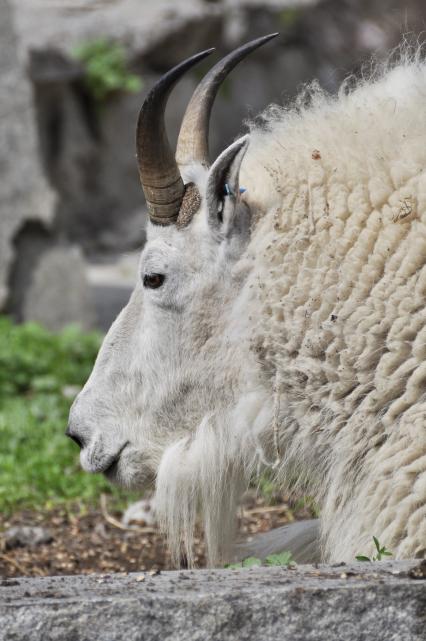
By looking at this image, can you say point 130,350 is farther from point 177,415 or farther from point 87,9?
point 87,9

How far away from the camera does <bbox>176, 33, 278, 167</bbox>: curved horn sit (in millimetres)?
3705

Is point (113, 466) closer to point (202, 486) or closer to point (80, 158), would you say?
point (202, 486)

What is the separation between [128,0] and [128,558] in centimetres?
914

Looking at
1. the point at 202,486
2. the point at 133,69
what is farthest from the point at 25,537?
the point at 133,69

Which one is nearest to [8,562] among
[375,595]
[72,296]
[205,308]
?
[205,308]

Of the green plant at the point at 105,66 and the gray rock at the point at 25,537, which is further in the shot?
the green plant at the point at 105,66

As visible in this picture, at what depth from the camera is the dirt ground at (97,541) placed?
14.7 ft

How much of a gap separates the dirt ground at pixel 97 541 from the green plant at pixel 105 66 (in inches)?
292

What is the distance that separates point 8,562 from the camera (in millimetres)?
4477

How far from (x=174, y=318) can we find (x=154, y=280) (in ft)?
0.46

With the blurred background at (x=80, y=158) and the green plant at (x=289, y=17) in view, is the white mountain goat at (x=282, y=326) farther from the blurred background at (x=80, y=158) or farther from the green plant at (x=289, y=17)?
the green plant at (x=289, y=17)

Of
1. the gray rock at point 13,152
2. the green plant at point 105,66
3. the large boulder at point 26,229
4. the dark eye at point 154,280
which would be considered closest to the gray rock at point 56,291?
the large boulder at point 26,229

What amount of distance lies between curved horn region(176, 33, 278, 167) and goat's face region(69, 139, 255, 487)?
0.40 feet

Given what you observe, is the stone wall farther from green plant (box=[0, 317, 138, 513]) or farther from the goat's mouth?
the goat's mouth
